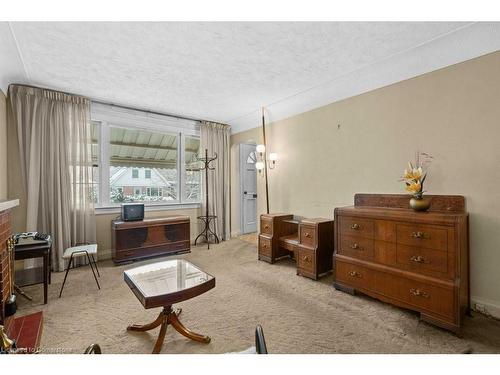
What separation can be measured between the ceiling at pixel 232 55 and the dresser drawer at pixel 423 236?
166 centimetres

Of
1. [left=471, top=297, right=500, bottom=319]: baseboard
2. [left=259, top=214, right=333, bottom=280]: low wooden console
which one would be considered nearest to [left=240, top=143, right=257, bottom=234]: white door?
[left=259, top=214, right=333, bottom=280]: low wooden console

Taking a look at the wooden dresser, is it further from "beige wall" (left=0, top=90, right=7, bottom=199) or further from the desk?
"beige wall" (left=0, top=90, right=7, bottom=199)

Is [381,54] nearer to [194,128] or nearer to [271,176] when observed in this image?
[271,176]

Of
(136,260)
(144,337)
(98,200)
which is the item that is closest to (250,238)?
(136,260)

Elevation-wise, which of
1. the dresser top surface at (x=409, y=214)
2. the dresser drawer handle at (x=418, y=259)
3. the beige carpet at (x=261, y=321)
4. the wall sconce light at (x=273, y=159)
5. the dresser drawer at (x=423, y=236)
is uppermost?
the wall sconce light at (x=273, y=159)

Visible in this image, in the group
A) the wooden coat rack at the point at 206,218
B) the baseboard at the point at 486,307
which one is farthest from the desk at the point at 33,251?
the baseboard at the point at 486,307

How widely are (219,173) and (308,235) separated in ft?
8.58

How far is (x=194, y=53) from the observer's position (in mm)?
2541

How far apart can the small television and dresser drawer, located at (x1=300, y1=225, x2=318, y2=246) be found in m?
2.62

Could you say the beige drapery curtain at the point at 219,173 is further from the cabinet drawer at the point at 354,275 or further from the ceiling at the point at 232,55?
the cabinet drawer at the point at 354,275

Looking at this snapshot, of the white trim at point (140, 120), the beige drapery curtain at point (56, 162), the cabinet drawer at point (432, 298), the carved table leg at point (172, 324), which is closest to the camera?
the carved table leg at point (172, 324)

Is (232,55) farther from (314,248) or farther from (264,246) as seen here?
(264,246)

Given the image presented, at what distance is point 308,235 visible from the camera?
3221 mm

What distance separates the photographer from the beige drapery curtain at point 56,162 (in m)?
3.30
